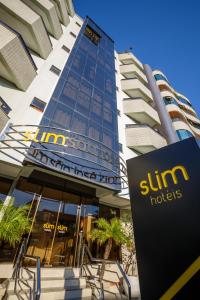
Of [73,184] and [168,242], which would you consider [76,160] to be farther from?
[168,242]

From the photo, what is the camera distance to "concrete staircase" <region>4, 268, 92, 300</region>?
495 centimetres

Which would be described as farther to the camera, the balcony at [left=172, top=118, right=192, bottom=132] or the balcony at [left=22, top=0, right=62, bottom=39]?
the balcony at [left=172, top=118, right=192, bottom=132]

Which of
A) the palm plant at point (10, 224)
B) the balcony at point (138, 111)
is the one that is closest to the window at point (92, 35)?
the balcony at point (138, 111)

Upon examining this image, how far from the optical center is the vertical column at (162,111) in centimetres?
1776

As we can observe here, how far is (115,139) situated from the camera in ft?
41.1

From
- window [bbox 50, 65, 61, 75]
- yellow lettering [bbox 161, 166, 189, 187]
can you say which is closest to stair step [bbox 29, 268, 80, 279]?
yellow lettering [bbox 161, 166, 189, 187]

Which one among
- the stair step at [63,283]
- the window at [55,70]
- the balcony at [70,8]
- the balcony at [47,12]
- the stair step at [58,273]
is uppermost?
the balcony at [70,8]

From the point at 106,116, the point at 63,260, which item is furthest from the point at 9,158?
the point at 106,116

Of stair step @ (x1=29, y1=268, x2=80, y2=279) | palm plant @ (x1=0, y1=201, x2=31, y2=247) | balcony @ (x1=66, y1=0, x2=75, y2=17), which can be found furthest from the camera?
balcony @ (x1=66, y1=0, x2=75, y2=17)

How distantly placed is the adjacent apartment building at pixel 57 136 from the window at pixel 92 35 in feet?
12.4

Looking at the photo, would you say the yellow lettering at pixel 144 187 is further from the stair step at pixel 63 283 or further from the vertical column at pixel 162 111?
the vertical column at pixel 162 111

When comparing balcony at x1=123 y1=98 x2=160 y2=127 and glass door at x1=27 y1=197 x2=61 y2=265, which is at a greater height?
balcony at x1=123 y1=98 x2=160 y2=127

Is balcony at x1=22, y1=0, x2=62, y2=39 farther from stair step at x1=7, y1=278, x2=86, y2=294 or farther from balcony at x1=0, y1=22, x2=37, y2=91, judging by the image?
stair step at x1=7, y1=278, x2=86, y2=294

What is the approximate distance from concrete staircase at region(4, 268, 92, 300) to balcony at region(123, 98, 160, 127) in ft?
48.5
